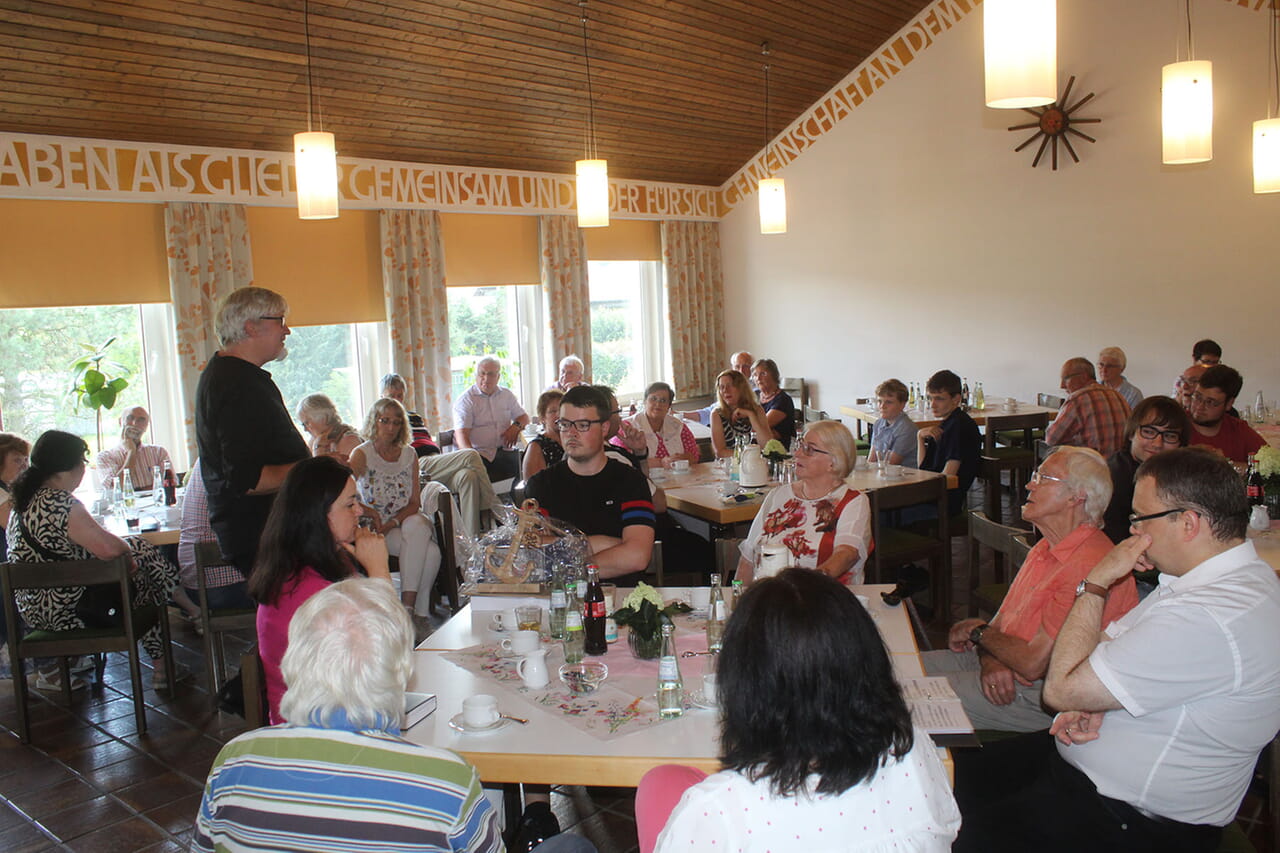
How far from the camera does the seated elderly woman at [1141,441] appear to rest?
12.5 ft

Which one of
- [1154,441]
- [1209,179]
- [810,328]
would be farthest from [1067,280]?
[1154,441]

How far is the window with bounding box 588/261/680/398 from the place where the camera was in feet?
34.9

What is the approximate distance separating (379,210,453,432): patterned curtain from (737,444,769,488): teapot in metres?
3.99

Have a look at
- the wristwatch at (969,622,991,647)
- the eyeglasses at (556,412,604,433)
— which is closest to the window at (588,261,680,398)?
the eyeglasses at (556,412,604,433)

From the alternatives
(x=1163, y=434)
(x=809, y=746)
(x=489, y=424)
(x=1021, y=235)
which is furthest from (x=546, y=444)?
(x=1021, y=235)

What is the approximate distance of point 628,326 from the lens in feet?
35.8

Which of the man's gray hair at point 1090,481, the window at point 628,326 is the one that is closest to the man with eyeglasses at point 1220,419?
the man's gray hair at point 1090,481

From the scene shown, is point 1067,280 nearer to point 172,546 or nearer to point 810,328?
point 810,328

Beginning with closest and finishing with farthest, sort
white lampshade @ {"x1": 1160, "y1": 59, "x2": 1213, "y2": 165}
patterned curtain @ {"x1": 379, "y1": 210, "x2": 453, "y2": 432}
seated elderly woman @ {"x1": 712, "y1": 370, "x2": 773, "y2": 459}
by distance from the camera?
white lampshade @ {"x1": 1160, "y1": 59, "x2": 1213, "y2": 165} → seated elderly woman @ {"x1": 712, "y1": 370, "x2": 773, "y2": 459} → patterned curtain @ {"x1": 379, "y1": 210, "x2": 453, "y2": 432}

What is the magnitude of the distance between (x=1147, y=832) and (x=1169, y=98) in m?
4.55

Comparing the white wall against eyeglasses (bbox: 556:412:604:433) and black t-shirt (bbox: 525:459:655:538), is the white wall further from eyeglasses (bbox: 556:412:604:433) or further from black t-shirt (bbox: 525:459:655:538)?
eyeglasses (bbox: 556:412:604:433)

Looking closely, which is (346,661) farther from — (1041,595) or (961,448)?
(961,448)

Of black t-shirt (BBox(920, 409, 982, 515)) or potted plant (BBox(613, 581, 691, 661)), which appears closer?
potted plant (BBox(613, 581, 691, 661))

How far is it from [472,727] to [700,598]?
1.05m
